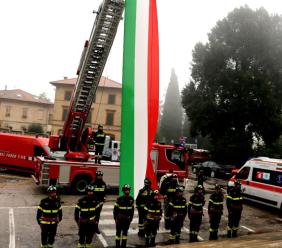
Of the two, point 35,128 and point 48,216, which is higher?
point 35,128

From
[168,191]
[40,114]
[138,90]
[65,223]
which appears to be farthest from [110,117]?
[138,90]

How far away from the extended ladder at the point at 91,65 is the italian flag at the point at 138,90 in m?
4.19

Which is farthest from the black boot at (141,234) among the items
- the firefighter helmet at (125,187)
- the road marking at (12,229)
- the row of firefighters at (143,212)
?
the road marking at (12,229)

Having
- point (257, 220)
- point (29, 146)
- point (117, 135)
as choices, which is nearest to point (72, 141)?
point (29, 146)

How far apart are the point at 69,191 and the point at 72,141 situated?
2.45 m

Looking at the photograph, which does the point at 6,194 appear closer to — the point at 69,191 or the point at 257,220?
the point at 69,191

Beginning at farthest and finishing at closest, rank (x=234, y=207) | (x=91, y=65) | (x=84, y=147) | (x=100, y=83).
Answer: (x=100, y=83) < (x=84, y=147) < (x=91, y=65) < (x=234, y=207)

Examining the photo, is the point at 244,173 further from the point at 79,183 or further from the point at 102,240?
the point at 102,240

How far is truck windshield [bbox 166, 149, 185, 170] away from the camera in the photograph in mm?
18812

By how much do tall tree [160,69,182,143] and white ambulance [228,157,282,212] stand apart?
67.3m

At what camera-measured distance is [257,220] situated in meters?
13.9

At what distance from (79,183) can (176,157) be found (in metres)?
5.47

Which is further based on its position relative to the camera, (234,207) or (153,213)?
(234,207)

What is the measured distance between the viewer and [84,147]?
1688cm
